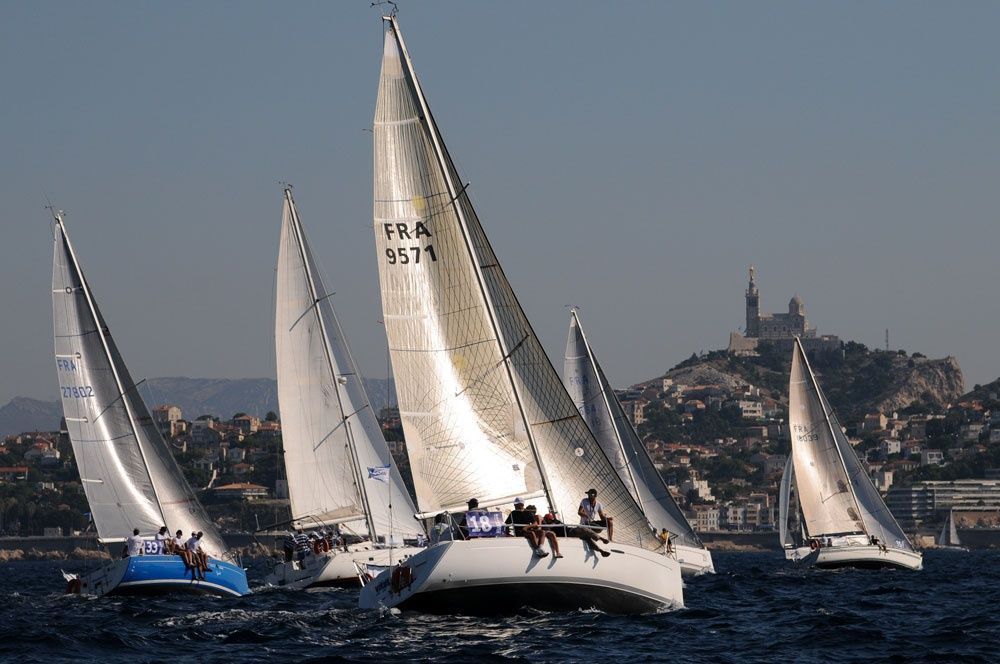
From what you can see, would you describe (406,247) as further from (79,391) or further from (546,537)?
(79,391)

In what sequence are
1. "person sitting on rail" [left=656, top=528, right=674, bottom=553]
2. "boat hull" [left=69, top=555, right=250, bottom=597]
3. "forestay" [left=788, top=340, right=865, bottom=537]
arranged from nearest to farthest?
"person sitting on rail" [left=656, top=528, right=674, bottom=553] < "boat hull" [left=69, top=555, right=250, bottom=597] < "forestay" [left=788, top=340, right=865, bottom=537]

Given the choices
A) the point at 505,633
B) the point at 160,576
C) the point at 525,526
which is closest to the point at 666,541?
the point at 160,576

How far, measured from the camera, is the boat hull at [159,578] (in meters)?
35.9

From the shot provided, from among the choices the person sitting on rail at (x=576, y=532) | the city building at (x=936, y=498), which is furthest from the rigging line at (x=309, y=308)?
the city building at (x=936, y=498)

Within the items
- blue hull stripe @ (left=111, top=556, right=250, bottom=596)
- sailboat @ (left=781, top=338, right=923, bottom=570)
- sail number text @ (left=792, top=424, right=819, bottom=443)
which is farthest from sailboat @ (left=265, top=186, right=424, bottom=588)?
sail number text @ (left=792, top=424, right=819, bottom=443)

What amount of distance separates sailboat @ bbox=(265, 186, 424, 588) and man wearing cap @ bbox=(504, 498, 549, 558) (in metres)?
21.3

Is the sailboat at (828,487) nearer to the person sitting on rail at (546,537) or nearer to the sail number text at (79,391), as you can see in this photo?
the sail number text at (79,391)

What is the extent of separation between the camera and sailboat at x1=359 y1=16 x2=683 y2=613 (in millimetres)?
26938

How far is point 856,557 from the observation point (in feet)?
182

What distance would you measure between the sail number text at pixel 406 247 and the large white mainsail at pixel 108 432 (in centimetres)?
1428

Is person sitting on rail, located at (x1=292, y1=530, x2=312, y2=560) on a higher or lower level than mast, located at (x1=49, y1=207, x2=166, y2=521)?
lower

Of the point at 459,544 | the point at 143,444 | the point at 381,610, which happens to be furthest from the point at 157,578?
the point at 459,544

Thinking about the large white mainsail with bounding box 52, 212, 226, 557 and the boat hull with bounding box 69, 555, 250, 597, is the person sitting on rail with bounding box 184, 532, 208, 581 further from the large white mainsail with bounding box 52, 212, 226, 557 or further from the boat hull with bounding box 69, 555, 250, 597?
the large white mainsail with bounding box 52, 212, 226, 557

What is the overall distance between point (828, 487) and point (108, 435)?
28660mm
